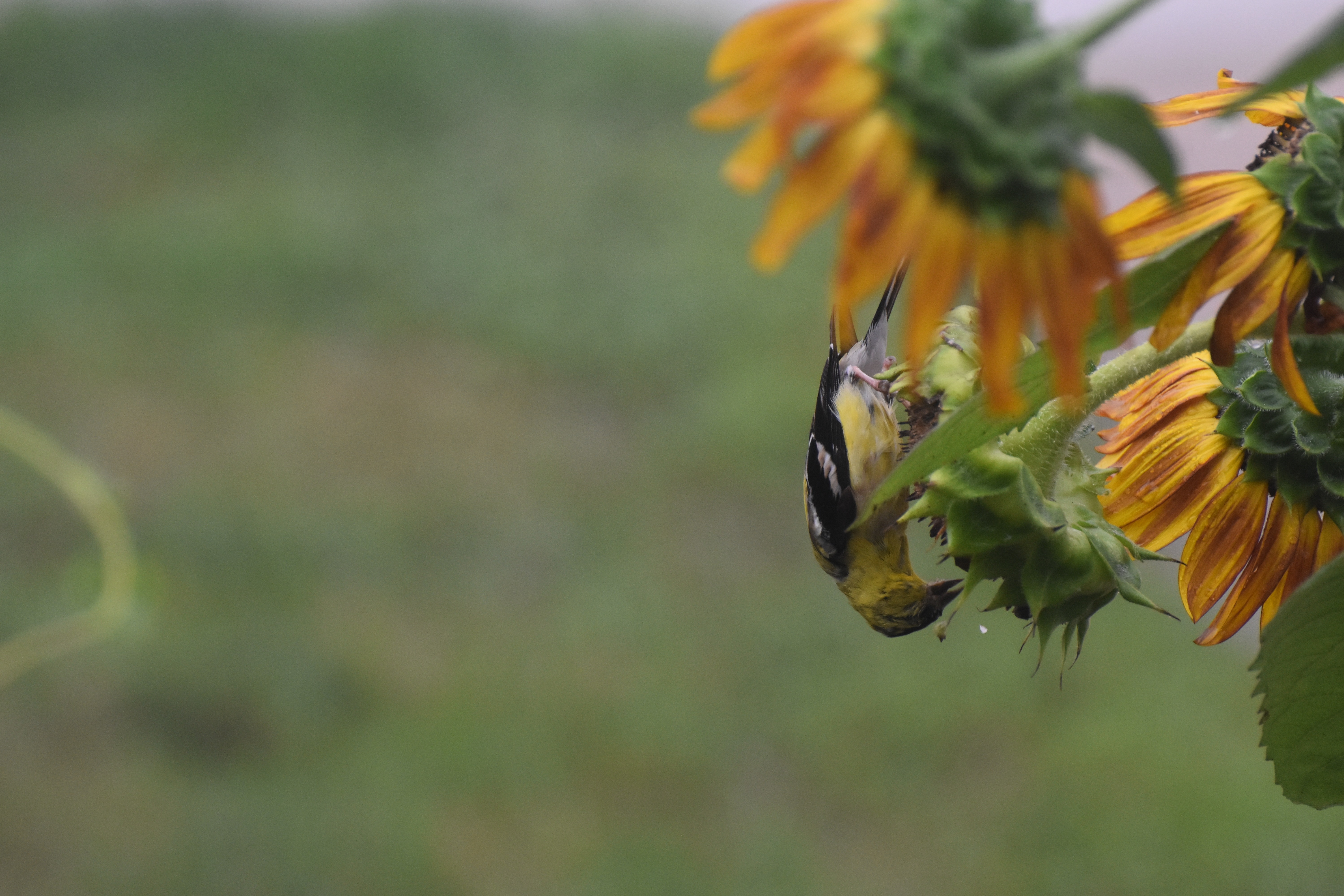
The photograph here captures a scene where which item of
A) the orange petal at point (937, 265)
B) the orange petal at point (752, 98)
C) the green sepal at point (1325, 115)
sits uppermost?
the orange petal at point (752, 98)

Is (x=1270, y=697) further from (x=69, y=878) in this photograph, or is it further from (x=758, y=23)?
(x=69, y=878)

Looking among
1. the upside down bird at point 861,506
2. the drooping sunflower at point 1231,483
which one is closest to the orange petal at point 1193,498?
the drooping sunflower at point 1231,483

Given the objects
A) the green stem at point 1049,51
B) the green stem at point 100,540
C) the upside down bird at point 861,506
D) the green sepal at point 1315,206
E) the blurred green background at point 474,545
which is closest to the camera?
the green stem at point 1049,51

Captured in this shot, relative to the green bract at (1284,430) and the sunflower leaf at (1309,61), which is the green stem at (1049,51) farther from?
the green bract at (1284,430)

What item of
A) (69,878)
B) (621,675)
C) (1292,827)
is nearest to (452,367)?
(621,675)

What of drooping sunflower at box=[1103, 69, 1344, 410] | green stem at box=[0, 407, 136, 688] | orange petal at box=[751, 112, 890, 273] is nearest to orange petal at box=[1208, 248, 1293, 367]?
drooping sunflower at box=[1103, 69, 1344, 410]

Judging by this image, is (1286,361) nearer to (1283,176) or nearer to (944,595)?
(1283,176)

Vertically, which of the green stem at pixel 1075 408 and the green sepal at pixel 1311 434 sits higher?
the green stem at pixel 1075 408

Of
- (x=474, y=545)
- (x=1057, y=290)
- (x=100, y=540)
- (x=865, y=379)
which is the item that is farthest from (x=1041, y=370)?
(x=474, y=545)
